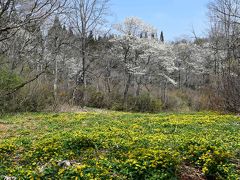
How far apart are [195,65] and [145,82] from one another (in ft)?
56.0

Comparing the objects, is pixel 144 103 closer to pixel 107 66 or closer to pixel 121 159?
pixel 107 66

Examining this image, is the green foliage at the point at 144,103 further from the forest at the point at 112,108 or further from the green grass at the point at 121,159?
the green grass at the point at 121,159

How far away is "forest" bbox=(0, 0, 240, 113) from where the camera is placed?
798 inches

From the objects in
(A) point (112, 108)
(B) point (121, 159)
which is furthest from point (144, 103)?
(B) point (121, 159)

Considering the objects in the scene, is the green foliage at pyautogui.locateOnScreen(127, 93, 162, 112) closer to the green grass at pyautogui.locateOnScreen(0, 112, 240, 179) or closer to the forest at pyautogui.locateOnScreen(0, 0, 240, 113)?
the forest at pyautogui.locateOnScreen(0, 0, 240, 113)

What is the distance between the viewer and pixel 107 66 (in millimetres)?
45125

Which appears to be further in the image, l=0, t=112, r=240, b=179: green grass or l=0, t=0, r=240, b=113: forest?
l=0, t=0, r=240, b=113: forest

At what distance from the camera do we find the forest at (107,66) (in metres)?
20.3

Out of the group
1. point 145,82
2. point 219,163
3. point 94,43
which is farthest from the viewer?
point 145,82

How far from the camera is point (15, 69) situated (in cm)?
2280

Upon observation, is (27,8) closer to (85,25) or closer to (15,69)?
(15,69)

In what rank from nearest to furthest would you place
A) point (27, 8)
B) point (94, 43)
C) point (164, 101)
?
point (27, 8) → point (164, 101) → point (94, 43)

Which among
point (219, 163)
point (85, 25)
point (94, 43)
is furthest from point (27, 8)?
point (94, 43)

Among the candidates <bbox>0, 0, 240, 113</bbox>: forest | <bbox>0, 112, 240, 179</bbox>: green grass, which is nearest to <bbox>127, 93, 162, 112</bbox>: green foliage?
<bbox>0, 0, 240, 113</bbox>: forest
